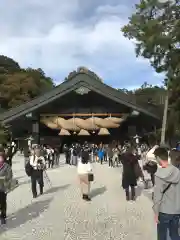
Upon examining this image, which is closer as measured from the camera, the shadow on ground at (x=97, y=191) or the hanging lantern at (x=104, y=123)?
the shadow on ground at (x=97, y=191)

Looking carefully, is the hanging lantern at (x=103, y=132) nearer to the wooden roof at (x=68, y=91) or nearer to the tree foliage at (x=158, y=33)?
the wooden roof at (x=68, y=91)

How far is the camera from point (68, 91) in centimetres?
3850

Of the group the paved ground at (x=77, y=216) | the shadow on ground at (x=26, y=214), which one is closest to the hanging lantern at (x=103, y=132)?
the paved ground at (x=77, y=216)

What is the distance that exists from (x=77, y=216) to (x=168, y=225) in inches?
175

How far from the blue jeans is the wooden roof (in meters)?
33.0

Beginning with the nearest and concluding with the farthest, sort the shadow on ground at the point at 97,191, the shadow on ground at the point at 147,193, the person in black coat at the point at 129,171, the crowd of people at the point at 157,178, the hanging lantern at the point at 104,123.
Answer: the crowd of people at the point at 157,178 < the person in black coat at the point at 129,171 < the shadow on ground at the point at 147,193 < the shadow on ground at the point at 97,191 < the hanging lantern at the point at 104,123

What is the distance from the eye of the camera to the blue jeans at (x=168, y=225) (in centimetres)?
505

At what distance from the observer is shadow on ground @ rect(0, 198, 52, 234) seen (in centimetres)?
857

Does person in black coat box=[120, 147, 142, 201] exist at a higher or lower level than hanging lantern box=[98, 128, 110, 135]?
lower

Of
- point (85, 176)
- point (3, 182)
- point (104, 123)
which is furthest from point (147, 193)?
point (104, 123)

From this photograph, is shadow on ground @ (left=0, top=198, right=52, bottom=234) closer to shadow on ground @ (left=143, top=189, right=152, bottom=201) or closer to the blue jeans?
shadow on ground @ (left=143, top=189, right=152, bottom=201)

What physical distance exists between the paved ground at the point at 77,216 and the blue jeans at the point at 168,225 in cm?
219

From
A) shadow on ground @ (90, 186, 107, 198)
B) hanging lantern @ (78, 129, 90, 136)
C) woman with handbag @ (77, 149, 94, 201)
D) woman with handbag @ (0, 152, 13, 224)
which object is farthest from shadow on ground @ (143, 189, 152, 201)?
hanging lantern @ (78, 129, 90, 136)

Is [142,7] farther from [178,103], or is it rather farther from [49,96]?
[49,96]
